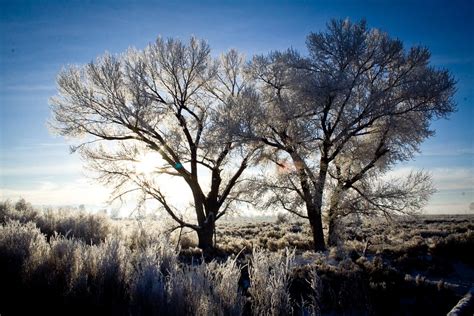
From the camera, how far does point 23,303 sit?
529cm

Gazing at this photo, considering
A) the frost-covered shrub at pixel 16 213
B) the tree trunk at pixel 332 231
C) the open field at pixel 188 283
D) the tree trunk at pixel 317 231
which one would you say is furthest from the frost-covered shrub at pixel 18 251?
the tree trunk at pixel 332 231

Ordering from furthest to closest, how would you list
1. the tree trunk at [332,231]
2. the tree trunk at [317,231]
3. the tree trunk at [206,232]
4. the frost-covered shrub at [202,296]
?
the tree trunk at [206,232] < the tree trunk at [317,231] < the tree trunk at [332,231] < the frost-covered shrub at [202,296]

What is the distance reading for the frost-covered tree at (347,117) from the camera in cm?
1511

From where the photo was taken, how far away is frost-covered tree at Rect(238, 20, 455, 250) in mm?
15109

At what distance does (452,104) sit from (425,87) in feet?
4.66

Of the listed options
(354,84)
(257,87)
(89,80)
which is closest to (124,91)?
(89,80)

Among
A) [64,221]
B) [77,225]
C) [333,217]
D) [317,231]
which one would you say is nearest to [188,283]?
[333,217]

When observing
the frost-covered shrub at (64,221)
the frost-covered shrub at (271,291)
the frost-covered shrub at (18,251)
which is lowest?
the frost-covered shrub at (271,291)

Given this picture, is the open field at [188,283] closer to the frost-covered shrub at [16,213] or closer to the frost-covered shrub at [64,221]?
the frost-covered shrub at [64,221]

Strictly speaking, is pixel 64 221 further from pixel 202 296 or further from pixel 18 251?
pixel 202 296

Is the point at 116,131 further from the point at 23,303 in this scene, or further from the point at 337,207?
the point at 23,303

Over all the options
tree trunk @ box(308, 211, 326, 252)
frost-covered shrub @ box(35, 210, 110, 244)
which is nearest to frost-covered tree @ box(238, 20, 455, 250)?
tree trunk @ box(308, 211, 326, 252)

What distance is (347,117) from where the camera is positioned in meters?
15.2

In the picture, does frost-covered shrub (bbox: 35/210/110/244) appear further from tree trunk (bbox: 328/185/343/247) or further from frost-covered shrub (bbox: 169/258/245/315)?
frost-covered shrub (bbox: 169/258/245/315)
